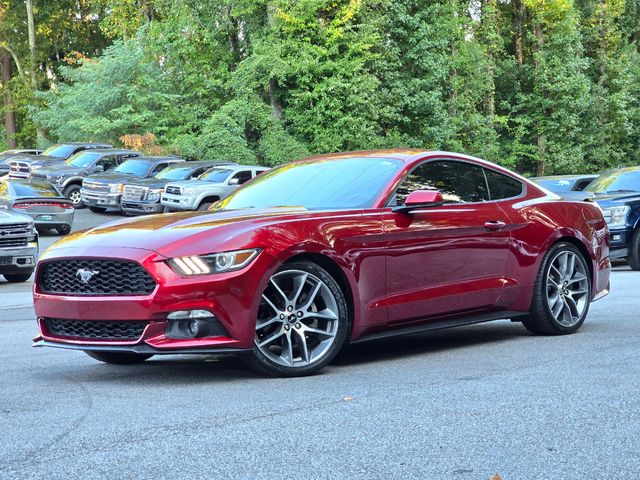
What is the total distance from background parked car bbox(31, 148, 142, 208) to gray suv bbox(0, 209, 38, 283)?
18.5m

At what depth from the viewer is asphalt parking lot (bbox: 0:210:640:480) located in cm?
473

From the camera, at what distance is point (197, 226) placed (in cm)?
704

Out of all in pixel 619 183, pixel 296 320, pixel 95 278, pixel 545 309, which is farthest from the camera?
pixel 619 183

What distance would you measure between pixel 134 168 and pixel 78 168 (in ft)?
8.63

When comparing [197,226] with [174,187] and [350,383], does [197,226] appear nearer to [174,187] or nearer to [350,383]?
[350,383]

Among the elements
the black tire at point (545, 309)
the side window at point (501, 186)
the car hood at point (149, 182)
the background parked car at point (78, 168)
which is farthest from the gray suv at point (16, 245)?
the background parked car at point (78, 168)

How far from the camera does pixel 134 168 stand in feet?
123

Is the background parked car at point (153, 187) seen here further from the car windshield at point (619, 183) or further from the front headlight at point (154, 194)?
the car windshield at point (619, 183)

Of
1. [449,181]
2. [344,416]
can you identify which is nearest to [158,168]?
[449,181]

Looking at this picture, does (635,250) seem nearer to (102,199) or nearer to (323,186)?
(323,186)

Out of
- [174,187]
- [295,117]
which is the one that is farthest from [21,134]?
[174,187]

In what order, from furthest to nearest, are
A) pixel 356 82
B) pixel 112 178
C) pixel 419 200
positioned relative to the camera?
pixel 356 82 < pixel 112 178 < pixel 419 200

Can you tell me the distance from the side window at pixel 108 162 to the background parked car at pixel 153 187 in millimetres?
4517

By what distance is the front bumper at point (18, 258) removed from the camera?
18.6m
